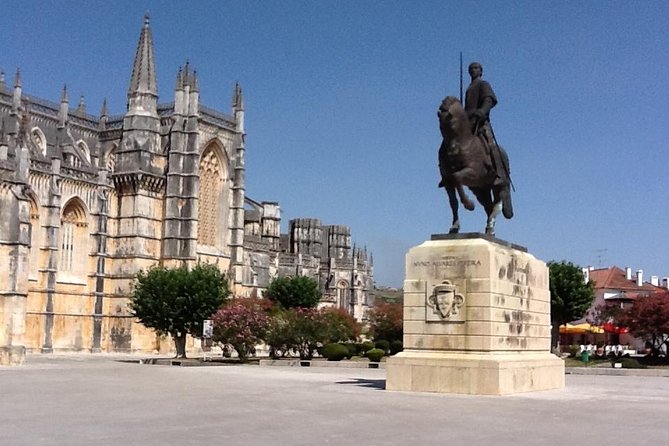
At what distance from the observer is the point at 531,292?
20125 mm

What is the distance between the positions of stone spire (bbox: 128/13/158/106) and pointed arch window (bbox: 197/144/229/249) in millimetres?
7115

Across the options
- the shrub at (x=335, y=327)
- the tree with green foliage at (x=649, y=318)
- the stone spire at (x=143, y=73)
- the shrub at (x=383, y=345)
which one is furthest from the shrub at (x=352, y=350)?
the stone spire at (x=143, y=73)

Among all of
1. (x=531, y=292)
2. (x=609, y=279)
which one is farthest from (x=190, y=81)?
(x=531, y=292)

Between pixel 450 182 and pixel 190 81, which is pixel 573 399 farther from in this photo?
pixel 190 81

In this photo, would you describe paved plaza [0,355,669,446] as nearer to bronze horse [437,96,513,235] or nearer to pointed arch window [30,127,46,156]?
bronze horse [437,96,513,235]

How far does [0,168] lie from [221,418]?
2842 cm

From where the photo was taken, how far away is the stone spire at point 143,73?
68.2 metres

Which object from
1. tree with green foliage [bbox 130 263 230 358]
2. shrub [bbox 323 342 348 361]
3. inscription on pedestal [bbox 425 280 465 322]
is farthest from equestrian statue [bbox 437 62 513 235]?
tree with green foliage [bbox 130 263 230 358]

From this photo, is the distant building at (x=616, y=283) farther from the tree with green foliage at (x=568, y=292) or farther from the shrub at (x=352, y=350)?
the shrub at (x=352, y=350)

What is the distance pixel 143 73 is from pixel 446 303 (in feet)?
180

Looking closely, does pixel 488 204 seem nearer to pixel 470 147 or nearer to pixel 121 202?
pixel 470 147

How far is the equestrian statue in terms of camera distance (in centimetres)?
1856

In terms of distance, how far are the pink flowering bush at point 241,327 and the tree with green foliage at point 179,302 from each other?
291cm

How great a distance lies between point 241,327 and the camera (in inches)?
1734
